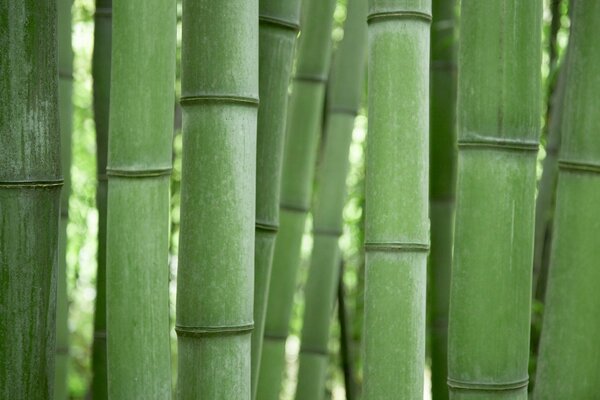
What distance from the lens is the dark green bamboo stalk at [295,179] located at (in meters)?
2.13

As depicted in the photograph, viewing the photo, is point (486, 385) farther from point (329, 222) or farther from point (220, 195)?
point (329, 222)

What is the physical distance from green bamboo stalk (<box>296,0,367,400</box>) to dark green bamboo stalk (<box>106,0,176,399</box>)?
4.02ft

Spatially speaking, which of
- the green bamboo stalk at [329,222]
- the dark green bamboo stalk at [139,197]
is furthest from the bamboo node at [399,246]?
the green bamboo stalk at [329,222]

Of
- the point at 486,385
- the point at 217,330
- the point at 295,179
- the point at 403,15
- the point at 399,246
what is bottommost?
the point at 486,385

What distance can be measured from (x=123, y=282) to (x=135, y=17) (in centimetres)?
38

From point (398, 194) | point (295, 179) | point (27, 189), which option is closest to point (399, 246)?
point (398, 194)

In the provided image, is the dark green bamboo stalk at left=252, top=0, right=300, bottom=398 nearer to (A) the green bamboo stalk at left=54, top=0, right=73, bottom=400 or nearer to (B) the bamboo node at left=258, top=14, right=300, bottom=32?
(B) the bamboo node at left=258, top=14, right=300, bottom=32

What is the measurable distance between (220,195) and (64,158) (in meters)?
0.87

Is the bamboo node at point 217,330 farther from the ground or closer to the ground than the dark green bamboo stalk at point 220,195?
closer to the ground

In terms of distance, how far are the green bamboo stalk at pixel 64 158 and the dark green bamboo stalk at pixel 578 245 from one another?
1.03m

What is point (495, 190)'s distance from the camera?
1.52 meters

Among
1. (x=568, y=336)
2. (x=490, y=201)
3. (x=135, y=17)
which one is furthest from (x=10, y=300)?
(x=568, y=336)

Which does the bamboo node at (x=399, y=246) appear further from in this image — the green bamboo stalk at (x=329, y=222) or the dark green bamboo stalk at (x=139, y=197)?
the green bamboo stalk at (x=329, y=222)

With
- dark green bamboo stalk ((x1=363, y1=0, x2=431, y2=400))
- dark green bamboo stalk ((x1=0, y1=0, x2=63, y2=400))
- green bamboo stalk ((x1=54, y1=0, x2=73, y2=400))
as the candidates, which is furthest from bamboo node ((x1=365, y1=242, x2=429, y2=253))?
green bamboo stalk ((x1=54, y1=0, x2=73, y2=400))
